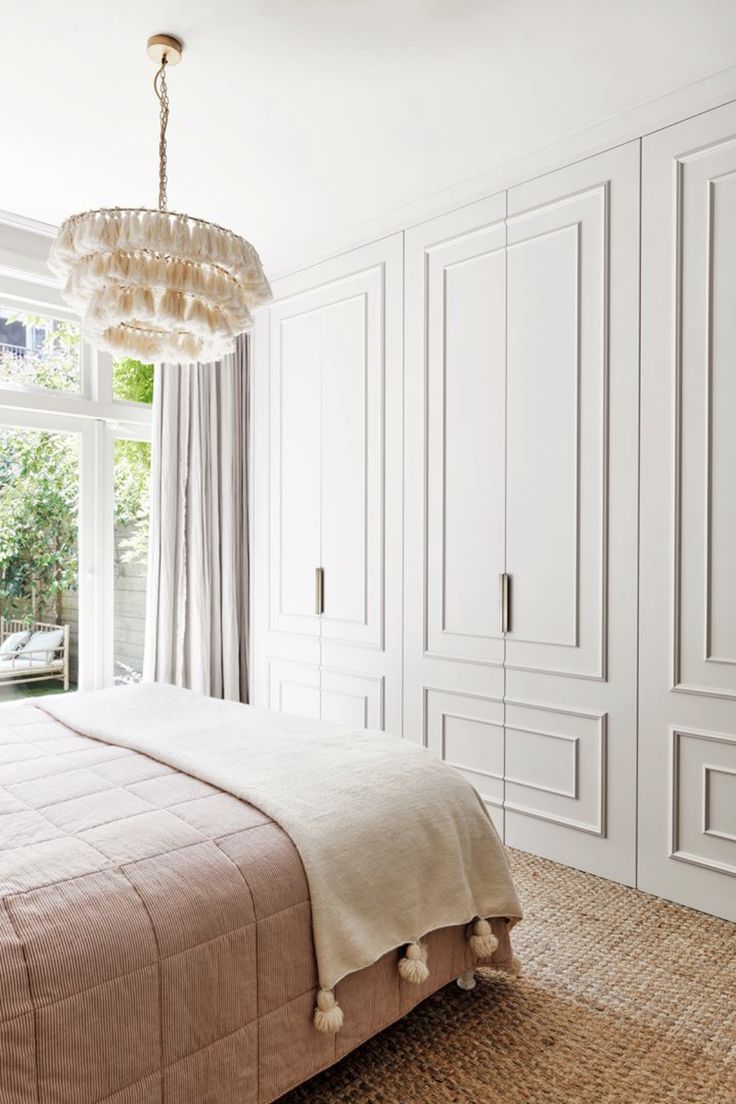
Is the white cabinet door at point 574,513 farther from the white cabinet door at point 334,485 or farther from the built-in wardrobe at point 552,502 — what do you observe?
the white cabinet door at point 334,485

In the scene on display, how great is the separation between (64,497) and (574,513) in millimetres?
2582

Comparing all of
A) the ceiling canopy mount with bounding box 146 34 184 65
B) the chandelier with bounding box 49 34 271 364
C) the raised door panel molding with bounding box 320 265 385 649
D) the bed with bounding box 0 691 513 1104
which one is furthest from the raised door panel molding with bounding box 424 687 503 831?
the ceiling canopy mount with bounding box 146 34 184 65

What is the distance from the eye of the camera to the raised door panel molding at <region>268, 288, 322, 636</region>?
4.05 m

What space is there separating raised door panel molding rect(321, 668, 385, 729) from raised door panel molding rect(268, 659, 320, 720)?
0.24 ft

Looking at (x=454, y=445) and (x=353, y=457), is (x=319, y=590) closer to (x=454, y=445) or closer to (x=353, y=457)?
(x=353, y=457)

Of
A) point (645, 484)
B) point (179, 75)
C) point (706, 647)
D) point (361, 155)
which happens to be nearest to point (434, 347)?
point (361, 155)

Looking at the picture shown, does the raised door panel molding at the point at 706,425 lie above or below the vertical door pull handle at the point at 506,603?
above

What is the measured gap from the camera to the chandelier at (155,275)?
1964mm

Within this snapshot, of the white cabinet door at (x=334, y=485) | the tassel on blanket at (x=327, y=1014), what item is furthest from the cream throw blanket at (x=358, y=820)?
the white cabinet door at (x=334, y=485)

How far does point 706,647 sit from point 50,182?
124 inches

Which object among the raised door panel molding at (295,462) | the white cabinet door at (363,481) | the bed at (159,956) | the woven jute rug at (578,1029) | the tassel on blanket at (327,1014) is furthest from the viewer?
the raised door panel molding at (295,462)

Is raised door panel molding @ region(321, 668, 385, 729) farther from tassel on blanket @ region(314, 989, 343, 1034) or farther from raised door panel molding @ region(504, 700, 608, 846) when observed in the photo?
tassel on blanket @ region(314, 989, 343, 1034)

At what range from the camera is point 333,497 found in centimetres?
394

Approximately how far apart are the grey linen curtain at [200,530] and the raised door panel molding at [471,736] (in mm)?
1413
